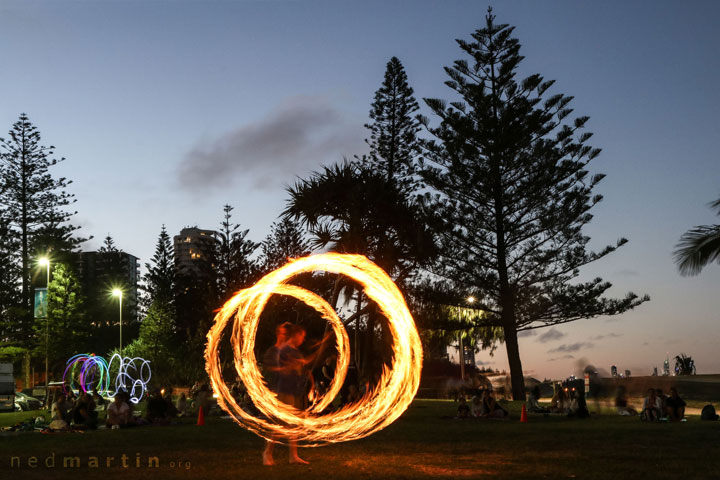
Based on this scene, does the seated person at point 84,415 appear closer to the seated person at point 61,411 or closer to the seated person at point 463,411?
the seated person at point 61,411

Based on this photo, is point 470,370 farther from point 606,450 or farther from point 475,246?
point 606,450

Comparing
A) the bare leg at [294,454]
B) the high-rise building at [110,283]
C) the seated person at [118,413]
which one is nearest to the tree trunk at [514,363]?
the seated person at [118,413]

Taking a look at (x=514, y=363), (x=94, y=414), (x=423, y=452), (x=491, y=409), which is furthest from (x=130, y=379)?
(x=423, y=452)

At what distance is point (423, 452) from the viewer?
11.8 metres

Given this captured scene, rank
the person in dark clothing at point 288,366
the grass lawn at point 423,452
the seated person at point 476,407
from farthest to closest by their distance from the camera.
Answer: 1. the seated person at point 476,407
2. the person in dark clothing at point 288,366
3. the grass lawn at point 423,452

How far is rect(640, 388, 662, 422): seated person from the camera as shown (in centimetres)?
1866

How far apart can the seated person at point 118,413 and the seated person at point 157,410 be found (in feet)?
4.52

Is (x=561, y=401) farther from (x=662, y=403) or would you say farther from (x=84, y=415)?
(x=84, y=415)

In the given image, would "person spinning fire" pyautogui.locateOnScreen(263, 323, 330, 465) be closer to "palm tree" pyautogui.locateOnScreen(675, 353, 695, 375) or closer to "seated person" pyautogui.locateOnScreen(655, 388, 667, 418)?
"seated person" pyautogui.locateOnScreen(655, 388, 667, 418)

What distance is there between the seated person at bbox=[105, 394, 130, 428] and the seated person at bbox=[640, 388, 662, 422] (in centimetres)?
1232

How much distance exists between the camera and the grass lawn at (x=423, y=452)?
9.29m

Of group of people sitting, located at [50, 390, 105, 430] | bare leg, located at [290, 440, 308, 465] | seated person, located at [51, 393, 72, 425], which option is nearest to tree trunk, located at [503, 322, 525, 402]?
group of people sitting, located at [50, 390, 105, 430]

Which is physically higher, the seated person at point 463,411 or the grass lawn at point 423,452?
the grass lawn at point 423,452

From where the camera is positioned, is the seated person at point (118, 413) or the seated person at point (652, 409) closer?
the seated person at point (118, 413)
